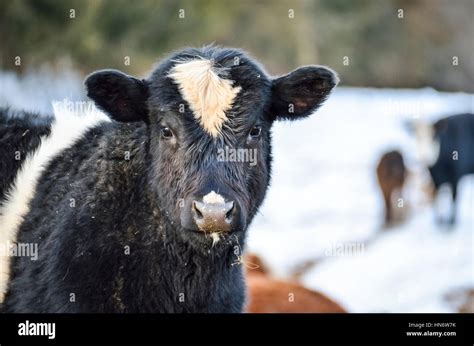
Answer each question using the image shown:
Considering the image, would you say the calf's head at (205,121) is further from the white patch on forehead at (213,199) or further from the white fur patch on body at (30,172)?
the white fur patch on body at (30,172)

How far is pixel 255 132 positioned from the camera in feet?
16.5

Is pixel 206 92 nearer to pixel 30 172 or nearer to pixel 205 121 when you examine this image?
pixel 205 121

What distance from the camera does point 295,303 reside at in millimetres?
6746

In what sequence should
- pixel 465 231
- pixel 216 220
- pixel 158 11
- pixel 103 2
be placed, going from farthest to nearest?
pixel 465 231 → pixel 158 11 → pixel 103 2 → pixel 216 220

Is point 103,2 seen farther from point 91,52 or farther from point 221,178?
point 221,178

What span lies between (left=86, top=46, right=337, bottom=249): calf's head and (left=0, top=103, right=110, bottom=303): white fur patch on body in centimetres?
30

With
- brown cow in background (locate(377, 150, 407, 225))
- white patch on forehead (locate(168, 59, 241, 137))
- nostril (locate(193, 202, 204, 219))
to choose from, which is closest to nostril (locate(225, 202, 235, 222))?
nostril (locate(193, 202, 204, 219))

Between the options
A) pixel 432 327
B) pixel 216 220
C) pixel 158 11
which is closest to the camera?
pixel 216 220

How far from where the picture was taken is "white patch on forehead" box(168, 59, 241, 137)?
4859 mm

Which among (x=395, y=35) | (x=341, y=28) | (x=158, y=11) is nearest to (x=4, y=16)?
(x=158, y=11)

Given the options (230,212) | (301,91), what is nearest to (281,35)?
(301,91)

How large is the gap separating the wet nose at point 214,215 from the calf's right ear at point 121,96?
777 millimetres

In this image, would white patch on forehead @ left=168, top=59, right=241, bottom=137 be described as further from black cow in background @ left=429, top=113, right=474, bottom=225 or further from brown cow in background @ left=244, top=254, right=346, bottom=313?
black cow in background @ left=429, top=113, right=474, bottom=225

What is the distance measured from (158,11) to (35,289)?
22.2ft
